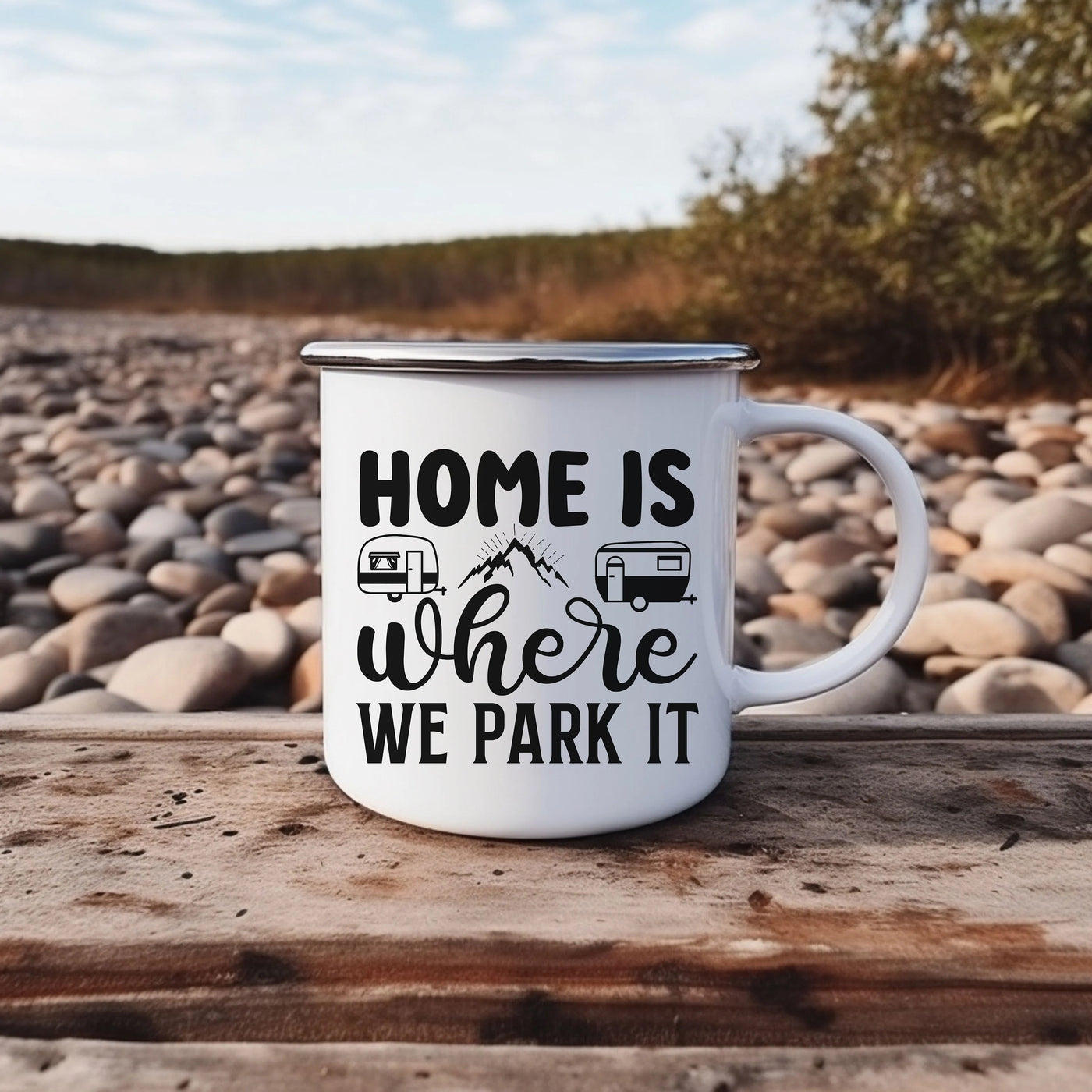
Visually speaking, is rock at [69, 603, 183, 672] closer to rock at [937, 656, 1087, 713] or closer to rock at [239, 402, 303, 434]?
rock at [937, 656, 1087, 713]

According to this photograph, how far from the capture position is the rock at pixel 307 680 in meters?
1.67

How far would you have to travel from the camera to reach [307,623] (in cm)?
187

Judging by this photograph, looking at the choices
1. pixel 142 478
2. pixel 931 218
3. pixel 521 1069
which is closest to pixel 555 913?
pixel 521 1069

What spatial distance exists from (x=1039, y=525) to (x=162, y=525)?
1.77 metres

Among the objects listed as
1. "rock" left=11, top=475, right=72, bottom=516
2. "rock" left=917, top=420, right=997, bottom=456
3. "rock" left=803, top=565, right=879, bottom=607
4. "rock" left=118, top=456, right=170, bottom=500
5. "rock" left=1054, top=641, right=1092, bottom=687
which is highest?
"rock" left=917, top=420, right=997, bottom=456

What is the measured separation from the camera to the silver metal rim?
722 mm

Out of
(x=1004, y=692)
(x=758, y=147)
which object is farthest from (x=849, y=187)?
(x=1004, y=692)

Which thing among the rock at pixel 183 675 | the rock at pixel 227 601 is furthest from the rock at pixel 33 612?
the rock at pixel 183 675

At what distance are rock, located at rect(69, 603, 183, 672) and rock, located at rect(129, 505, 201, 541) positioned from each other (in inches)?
23.7

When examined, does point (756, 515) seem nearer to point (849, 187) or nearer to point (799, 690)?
point (799, 690)

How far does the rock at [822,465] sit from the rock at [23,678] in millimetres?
1903

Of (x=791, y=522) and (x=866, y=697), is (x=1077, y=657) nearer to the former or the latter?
(x=866, y=697)

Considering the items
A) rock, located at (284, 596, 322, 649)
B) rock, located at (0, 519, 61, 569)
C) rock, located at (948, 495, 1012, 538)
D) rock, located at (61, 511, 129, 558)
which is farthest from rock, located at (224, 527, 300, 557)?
rock, located at (948, 495, 1012, 538)

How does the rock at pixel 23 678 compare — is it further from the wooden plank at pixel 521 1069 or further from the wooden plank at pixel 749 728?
the wooden plank at pixel 521 1069
